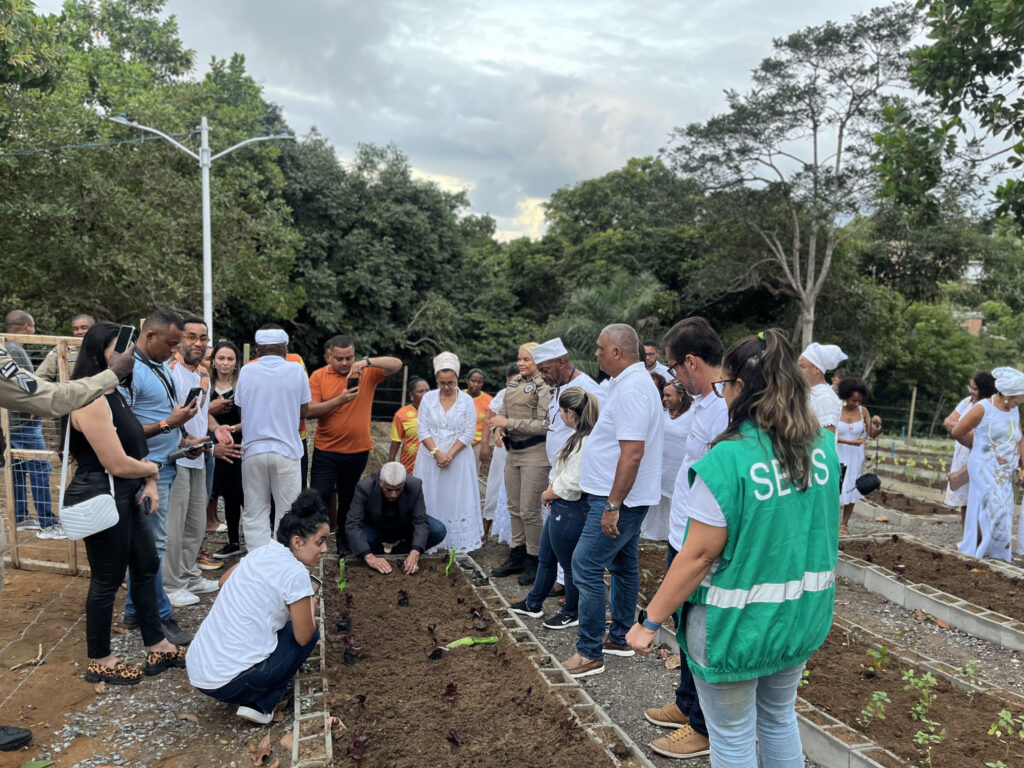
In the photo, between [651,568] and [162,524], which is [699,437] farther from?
[162,524]

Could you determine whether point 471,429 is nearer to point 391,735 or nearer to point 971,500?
point 391,735

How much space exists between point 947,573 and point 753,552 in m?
5.37

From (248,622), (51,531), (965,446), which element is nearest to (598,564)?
(248,622)

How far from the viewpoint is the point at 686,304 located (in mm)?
26656

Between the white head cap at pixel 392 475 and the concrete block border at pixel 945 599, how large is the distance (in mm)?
4039

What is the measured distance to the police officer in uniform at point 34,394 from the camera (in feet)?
9.81

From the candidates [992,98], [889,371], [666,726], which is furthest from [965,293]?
[666,726]

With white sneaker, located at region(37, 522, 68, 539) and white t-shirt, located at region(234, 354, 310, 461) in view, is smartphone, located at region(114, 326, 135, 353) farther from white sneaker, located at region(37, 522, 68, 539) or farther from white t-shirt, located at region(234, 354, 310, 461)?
white sneaker, located at region(37, 522, 68, 539)

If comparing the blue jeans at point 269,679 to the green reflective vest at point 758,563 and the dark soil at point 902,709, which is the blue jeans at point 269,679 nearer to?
the green reflective vest at point 758,563

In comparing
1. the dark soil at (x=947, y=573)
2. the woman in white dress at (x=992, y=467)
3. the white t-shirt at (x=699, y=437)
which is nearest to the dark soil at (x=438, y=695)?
the white t-shirt at (x=699, y=437)

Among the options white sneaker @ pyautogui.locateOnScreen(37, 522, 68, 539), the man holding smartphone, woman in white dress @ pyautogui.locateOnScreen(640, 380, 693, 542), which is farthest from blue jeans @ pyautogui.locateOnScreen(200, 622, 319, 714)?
woman in white dress @ pyautogui.locateOnScreen(640, 380, 693, 542)

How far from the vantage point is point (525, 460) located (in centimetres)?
623

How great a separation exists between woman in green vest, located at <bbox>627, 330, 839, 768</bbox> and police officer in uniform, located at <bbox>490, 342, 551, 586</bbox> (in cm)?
359

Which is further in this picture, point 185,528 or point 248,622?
point 185,528
